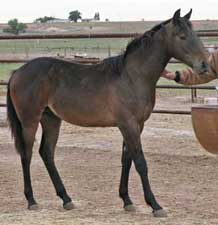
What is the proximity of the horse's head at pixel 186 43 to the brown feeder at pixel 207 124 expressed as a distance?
103cm

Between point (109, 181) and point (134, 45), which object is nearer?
point (134, 45)

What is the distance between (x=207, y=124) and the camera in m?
6.07

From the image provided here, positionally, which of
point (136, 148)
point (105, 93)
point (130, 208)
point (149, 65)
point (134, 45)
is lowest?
point (130, 208)

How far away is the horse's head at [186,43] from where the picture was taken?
503cm

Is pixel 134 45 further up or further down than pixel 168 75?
further up

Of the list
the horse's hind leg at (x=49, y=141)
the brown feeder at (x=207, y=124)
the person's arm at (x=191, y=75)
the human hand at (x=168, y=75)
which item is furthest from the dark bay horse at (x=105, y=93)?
the brown feeder at (x=207, y=124)

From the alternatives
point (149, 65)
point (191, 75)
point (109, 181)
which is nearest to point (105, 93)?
point (149, 65)

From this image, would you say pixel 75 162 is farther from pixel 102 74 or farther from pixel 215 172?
pixel 102 74

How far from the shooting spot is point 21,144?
223 inches

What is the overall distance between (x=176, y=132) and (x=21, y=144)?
4.21 meters

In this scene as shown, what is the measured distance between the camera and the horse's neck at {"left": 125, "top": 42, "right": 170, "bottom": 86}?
5.28 m

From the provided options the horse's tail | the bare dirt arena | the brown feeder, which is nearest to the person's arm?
the brown feeder

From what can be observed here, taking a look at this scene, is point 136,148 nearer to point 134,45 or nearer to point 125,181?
point 125,181

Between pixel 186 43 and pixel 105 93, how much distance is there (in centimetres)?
79
